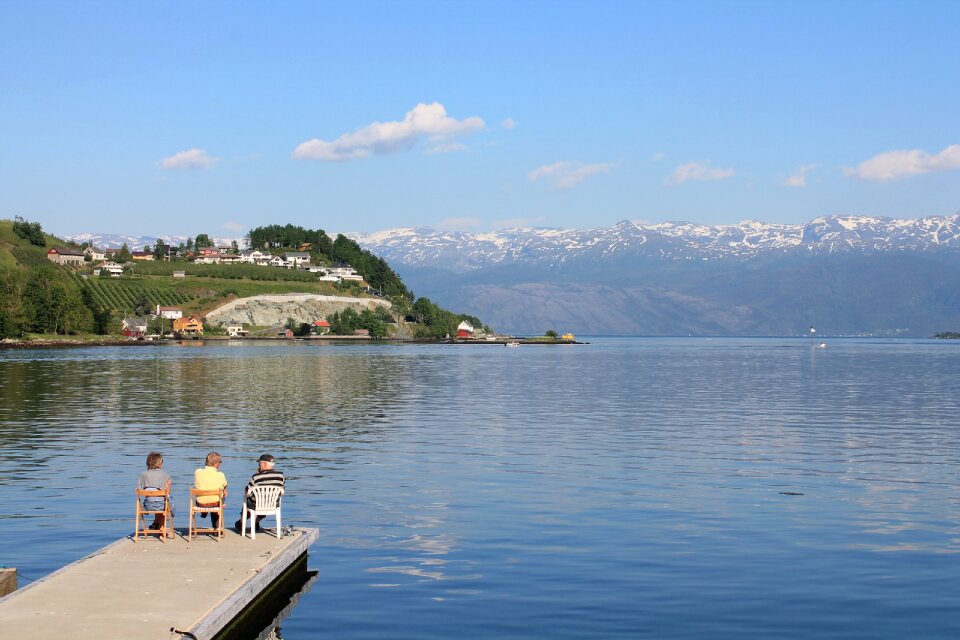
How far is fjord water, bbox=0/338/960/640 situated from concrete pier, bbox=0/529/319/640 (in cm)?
155

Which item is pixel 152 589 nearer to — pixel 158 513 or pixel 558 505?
pixel 158 513

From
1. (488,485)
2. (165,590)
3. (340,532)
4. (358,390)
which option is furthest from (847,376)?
(165,590)

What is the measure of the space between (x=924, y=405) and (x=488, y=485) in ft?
192

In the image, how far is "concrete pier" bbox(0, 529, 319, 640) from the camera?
65.6 feet

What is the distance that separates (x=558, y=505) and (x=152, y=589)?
18.1m

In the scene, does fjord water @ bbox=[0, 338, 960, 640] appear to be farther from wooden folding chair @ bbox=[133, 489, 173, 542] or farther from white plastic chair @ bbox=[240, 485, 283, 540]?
wooden folding chair @ bbox=[133, 489, 173, 542]

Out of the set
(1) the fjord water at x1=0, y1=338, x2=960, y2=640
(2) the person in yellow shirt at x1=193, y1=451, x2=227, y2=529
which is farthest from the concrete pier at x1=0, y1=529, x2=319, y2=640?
(1) the fjord water at x1=0, y1=338, x2=960, y2=640

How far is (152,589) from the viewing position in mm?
22891

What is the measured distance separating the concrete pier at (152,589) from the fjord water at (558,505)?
1.55 m

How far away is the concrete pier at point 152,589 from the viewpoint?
65.6 feet

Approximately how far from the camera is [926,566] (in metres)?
29.2

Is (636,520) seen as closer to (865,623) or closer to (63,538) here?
(865,623)

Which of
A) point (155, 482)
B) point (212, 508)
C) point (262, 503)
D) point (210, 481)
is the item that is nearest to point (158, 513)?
point (155, 482)

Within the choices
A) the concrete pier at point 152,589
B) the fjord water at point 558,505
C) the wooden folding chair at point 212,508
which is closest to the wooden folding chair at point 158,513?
the concrete pier at point 152,589
